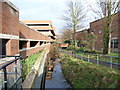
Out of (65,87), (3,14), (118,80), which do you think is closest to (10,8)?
(3,14)

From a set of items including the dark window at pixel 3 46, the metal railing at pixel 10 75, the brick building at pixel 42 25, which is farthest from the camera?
the brick building at pixel 42 25

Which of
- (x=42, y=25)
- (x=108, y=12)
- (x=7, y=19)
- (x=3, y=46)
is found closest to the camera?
(x=7, y=19)

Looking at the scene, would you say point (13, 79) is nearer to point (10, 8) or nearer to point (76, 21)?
point (10, 8)

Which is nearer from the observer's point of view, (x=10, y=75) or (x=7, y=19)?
(x=10, y=75)

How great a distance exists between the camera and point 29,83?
4.08m

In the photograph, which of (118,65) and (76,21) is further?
(76,21)

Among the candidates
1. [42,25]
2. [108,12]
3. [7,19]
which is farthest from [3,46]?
[42,25]

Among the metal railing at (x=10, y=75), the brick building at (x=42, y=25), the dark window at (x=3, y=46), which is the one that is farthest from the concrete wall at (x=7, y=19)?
the brick building at (x=42, y=25)

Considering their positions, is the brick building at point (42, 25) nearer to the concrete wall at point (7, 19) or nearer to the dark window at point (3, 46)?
the concrete wall at point (7, 19)

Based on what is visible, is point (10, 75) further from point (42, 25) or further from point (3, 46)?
point (42, 25)

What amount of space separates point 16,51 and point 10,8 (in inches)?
99.0

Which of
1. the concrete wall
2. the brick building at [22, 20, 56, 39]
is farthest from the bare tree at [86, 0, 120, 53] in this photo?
the brick building at [22, 20, 56, 39]

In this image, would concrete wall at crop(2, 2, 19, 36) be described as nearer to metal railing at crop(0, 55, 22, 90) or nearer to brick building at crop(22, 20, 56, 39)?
metal railing at crop(0, 55, 22, 90)

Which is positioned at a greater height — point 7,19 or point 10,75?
point 7,19
